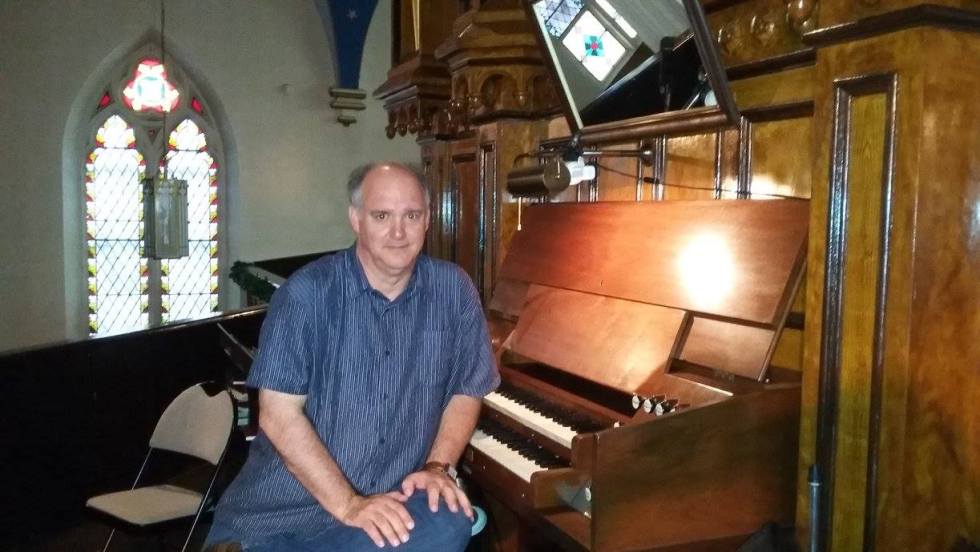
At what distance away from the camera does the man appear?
1975 mm

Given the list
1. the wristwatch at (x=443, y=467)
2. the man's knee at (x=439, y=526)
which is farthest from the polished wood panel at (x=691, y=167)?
the man's knee at (x=439, y=526)

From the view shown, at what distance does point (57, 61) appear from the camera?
814cm

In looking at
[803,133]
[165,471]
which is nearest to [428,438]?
[803,133]

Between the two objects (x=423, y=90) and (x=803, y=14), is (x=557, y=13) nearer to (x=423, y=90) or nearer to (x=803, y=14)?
(x=803, y=14)

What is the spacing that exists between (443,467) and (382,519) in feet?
0.86

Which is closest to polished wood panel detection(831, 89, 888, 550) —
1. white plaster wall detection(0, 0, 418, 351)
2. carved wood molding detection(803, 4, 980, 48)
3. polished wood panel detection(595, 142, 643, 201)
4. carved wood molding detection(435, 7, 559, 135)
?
carved wood molding detection(803, 4, 980, 48)

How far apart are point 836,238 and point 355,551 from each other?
1.36 meters

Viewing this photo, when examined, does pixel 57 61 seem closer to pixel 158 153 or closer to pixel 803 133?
pixel 158 153

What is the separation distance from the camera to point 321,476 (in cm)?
196

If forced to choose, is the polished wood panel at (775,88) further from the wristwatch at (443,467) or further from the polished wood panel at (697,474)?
the wristwatch at (443,467)

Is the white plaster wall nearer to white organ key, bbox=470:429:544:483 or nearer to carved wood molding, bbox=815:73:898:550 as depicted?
white organ key, bbox=470:429:544:483

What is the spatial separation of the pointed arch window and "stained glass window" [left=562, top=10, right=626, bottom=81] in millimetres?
6438

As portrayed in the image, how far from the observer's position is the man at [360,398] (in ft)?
6.48

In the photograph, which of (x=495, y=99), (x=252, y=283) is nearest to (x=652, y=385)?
(x=495, y=99)
